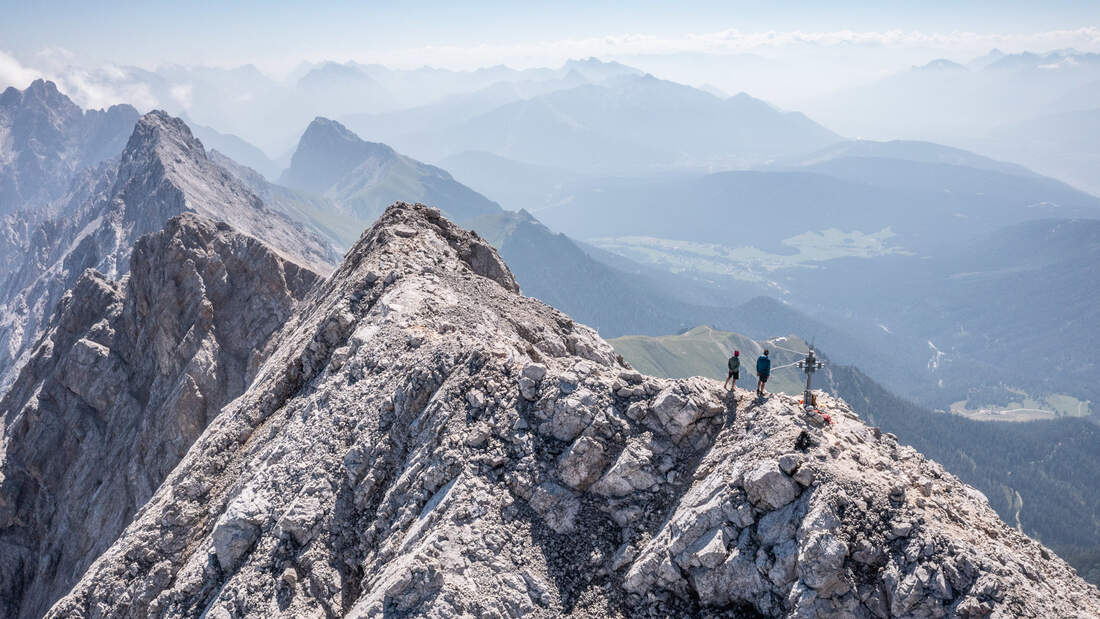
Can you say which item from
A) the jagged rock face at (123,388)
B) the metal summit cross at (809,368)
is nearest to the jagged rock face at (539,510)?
the metal summit cross at (809,368)

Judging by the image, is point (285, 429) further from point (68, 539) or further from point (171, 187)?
point (171, 187)

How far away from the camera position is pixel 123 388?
210 feet

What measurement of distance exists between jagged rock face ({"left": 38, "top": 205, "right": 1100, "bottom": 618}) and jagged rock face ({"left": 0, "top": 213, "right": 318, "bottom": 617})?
2484 cm

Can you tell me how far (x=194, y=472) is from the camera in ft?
103

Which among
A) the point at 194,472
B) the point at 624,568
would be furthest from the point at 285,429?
the point at 624,568

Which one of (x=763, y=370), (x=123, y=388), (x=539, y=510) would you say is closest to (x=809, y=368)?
(x=763, y=370)

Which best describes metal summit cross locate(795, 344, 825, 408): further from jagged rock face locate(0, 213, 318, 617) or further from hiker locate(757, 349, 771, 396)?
jagged rock face locate(0, 213, 318, 617)

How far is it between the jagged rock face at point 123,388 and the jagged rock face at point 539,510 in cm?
2484

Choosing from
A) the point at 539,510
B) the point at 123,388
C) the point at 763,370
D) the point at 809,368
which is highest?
the point at 809,368

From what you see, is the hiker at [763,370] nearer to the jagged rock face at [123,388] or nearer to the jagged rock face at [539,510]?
the jagged rock face at [539,510]

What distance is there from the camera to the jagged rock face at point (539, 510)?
18.3 meters

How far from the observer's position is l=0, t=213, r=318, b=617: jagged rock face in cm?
5284

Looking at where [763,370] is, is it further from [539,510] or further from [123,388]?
[123,388]

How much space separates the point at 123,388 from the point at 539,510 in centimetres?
5880
